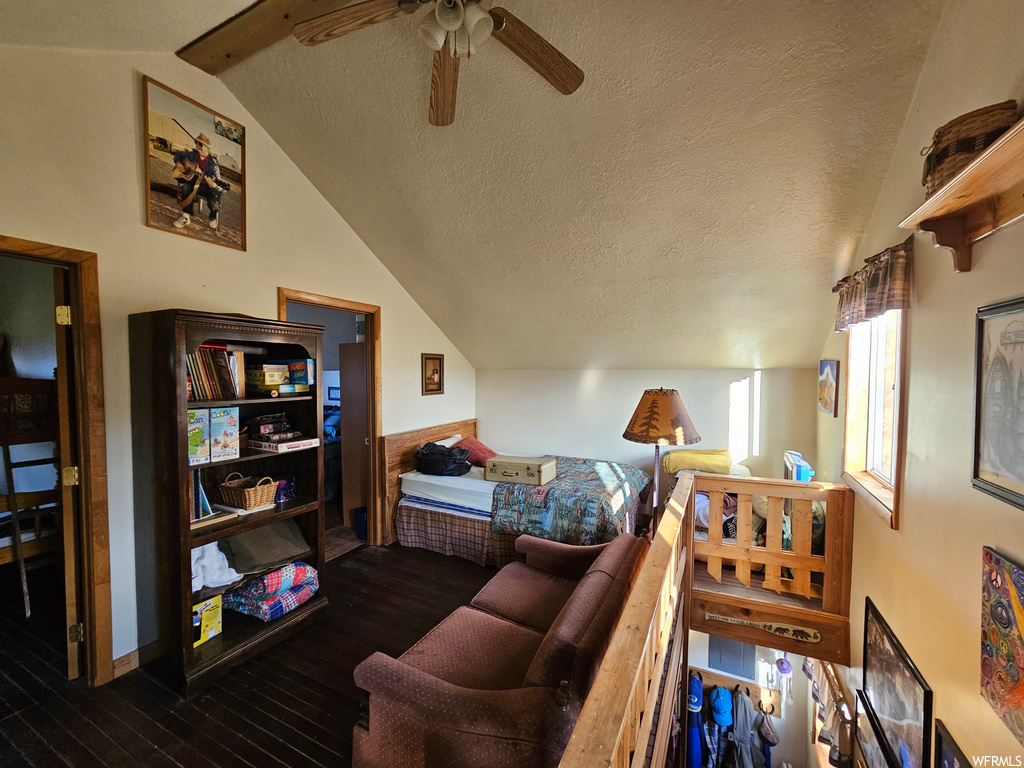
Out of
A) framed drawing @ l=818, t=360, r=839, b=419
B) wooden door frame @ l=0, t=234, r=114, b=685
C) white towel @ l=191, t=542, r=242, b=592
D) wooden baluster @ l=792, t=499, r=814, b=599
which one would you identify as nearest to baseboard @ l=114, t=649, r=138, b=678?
wooden door frame @ l=0, t=234, r=114, b=685

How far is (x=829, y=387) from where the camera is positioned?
290 centimetres

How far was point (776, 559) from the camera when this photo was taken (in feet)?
8.34

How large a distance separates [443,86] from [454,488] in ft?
Result: 8.98

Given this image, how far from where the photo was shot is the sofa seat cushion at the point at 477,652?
158cm

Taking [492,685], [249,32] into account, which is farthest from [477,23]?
[492,685]

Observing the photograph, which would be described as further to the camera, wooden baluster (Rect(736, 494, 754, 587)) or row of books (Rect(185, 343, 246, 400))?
wooden baluster (Rect(736, 494, 754, 587))

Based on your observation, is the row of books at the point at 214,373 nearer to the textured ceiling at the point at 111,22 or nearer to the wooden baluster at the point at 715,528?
the textured ceiling at the point at 111,22

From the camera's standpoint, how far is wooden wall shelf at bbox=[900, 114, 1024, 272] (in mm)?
823

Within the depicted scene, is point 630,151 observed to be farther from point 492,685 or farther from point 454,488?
point 454,488

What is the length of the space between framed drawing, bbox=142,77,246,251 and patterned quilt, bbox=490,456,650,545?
101 inches

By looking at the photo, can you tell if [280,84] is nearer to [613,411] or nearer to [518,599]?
→ [518,599]

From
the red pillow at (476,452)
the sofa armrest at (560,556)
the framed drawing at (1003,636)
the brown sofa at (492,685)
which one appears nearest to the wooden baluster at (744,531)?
the sofa armrest at (560,556)

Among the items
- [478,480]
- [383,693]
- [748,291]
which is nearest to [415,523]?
[478,480]

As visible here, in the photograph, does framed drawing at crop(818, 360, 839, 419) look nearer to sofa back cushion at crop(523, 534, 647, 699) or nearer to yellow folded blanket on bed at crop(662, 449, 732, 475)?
yellow folded blanket on bed at crop(662, 449, 732, 475)
